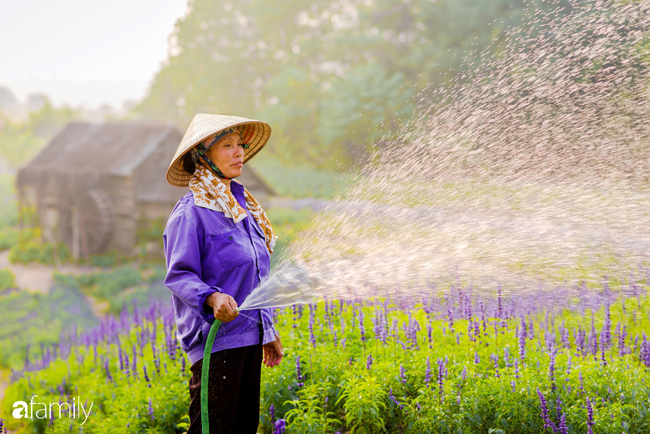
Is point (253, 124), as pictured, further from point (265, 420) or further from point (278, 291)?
point (265, 420)

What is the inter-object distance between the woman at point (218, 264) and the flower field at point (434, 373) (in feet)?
1.19

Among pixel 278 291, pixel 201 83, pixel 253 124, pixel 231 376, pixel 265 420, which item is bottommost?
pixel 265 420

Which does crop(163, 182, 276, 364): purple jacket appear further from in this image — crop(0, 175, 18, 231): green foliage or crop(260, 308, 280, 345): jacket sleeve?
crop(0, 175, 18, 231): green foliage

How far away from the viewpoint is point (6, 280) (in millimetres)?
14367

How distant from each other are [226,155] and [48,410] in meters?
3.84

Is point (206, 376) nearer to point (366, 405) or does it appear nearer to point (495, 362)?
point (366, 405)

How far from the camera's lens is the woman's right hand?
223 cm

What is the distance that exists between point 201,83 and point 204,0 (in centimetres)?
672

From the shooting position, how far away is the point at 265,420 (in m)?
3.62

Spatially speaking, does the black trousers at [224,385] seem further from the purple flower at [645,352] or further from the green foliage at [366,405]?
the purple flower at [645,352]

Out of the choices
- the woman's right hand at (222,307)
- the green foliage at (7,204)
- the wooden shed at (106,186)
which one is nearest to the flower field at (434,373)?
the woman's right hand at (222,307)

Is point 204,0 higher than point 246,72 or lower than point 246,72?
higher

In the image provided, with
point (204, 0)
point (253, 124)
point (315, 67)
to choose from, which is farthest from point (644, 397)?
point (204, 0)

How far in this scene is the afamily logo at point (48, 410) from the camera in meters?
4.35
